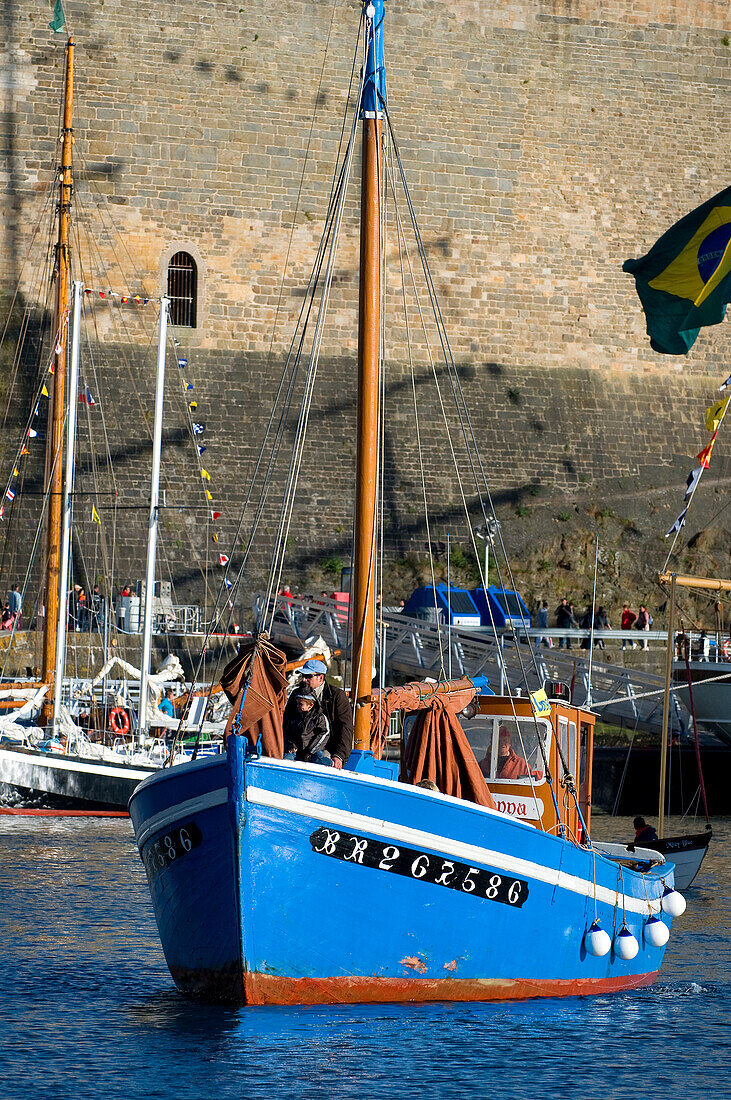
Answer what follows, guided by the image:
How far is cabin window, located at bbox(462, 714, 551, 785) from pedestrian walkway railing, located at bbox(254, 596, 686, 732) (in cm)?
850

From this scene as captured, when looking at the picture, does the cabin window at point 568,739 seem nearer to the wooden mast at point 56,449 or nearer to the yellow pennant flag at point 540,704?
the yellow pennant flag at point 540,704

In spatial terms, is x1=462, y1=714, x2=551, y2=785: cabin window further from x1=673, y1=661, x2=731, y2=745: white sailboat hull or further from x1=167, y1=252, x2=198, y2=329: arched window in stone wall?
x1=167, y1=252, x2=198, y2=329: arched window in stone wall

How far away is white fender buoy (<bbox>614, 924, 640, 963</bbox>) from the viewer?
8.57m

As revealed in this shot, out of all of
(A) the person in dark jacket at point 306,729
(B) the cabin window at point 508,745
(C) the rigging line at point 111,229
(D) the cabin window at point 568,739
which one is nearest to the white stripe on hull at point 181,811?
(A) the person in dark jacket at point 306,729

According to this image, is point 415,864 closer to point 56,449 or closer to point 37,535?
point 56,449

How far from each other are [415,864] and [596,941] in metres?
1.39

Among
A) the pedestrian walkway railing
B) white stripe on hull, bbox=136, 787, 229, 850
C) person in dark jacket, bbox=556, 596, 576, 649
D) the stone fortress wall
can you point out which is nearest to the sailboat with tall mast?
the pedestrian walkway railing

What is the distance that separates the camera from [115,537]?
24.4 m

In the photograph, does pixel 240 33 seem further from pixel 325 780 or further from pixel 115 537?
pixel 325 780

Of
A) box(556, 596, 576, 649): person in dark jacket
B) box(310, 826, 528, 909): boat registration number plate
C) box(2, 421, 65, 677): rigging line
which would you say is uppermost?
box(2, 421, 65, 677): rigging line

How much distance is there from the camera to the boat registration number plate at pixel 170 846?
299 inches

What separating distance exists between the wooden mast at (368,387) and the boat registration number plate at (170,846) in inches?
48.9

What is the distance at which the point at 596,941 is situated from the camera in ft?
27.2

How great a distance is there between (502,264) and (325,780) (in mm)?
22488
